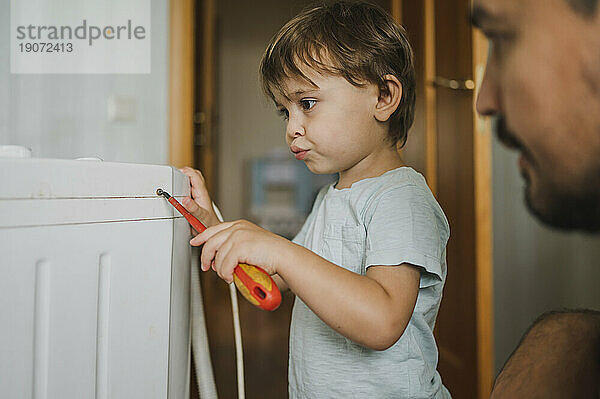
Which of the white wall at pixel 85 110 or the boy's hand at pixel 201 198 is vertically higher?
the white wall at pixel 85 110

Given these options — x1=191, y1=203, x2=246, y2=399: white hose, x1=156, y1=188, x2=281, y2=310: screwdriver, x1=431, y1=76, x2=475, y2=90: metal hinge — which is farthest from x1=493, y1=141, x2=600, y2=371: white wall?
x1=431, y1=76, x2=475, y2=90: metal hinge

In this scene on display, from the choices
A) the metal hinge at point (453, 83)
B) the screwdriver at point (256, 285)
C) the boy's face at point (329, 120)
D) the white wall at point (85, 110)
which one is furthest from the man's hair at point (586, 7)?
the metal hinge at point (453, 83)

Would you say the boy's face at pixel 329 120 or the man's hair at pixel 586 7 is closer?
the man's hair at pixel 586 7

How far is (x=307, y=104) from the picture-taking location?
1.81 feet

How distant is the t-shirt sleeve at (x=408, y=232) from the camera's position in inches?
18.4

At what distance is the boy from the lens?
0.48 meters

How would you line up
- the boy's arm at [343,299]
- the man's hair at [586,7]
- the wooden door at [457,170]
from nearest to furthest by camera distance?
the man's hair at [586,7] → the boy's arm at [343,299] → the wooden door at [457,170]

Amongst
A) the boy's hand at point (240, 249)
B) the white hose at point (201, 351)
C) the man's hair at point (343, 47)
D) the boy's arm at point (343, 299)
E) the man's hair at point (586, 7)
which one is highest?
the man's hair at point (343, 47)

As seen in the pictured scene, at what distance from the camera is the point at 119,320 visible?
0.38 m

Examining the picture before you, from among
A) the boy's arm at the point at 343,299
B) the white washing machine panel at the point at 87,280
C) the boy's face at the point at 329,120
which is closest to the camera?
the white washing machine panel at the point at 87,280

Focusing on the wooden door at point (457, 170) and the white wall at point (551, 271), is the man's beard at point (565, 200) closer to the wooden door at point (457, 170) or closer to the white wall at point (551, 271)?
the white wall at point (551, 271)

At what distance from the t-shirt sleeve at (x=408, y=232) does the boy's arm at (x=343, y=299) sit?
4 cm

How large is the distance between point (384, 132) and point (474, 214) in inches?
17.6

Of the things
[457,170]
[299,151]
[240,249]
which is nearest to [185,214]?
[240,249]
